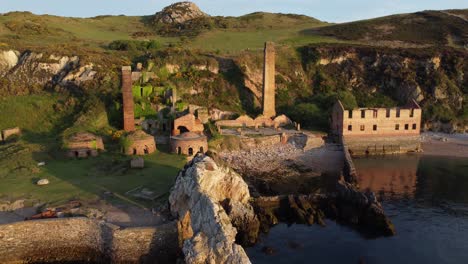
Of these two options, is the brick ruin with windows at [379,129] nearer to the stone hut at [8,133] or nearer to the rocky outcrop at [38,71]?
the rocky outcrop at [38,71]

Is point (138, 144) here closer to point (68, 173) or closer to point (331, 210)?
point (68, 173)

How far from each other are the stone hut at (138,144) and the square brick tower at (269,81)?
26146 millimetres

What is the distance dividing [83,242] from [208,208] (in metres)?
7.66

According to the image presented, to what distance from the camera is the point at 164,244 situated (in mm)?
23203

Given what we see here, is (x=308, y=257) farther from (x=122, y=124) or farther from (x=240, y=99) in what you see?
(x=240, y=99)

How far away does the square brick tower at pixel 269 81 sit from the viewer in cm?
6162

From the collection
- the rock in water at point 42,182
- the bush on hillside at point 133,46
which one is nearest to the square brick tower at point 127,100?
the rock in water at point 42,182

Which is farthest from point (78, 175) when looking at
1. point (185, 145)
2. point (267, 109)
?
point (267, 109)

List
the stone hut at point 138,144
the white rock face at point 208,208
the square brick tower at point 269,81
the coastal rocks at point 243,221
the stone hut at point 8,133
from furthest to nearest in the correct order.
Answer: the square brick tower at point 269,81 → the stone hut at point 8,133 → the stone hut at point 138,144 → the coastal rocks at point 243,221 → the white rock face at point 208,208

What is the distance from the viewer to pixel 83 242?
78.3 ft

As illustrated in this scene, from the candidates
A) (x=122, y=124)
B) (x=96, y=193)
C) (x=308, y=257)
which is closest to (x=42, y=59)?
(x=122, y=124)

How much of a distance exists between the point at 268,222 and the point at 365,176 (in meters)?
16.3

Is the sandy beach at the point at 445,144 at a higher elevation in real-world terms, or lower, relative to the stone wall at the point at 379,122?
lower

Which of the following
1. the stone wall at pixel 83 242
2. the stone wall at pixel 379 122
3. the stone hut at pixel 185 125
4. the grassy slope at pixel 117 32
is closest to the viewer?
the stone wall at pixel 83 242
